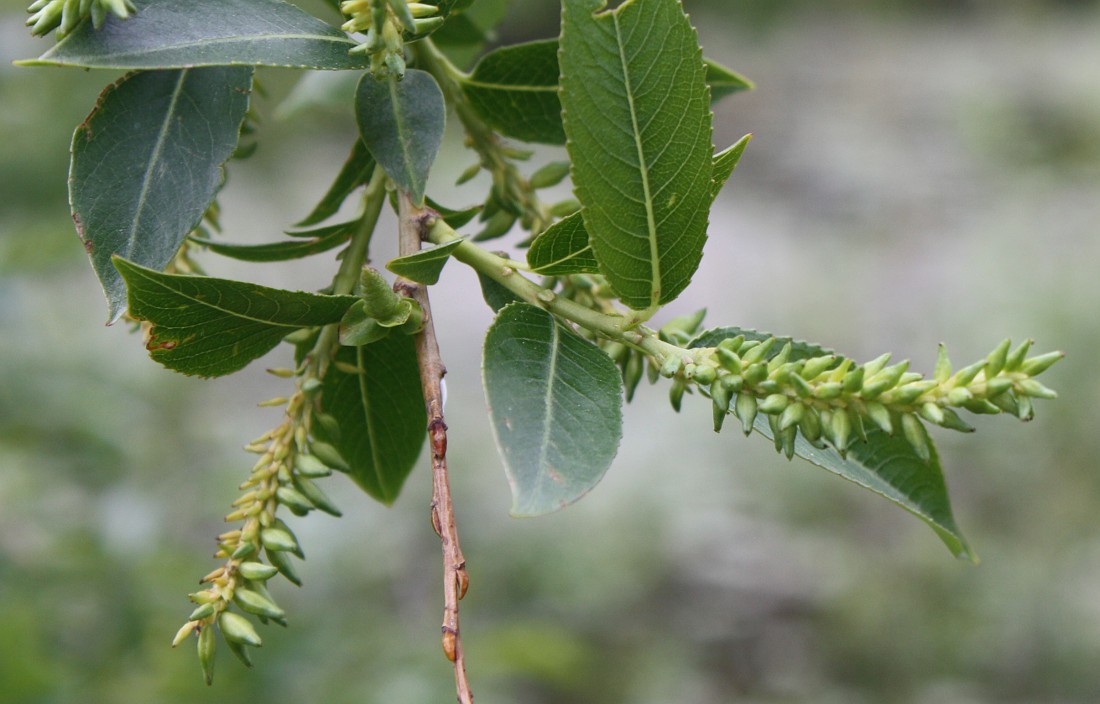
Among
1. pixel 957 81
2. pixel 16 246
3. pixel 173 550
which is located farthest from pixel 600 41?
pixel 957 81

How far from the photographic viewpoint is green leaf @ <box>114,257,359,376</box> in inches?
26.5

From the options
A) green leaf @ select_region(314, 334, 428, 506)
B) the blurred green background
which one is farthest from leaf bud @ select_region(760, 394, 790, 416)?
the blurred green background

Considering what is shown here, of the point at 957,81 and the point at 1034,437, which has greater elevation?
the point at 957,81

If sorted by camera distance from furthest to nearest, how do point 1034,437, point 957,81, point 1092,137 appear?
point 957,81 → point 1092,137 → point 1034,437

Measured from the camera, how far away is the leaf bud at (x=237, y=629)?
2.46 ft

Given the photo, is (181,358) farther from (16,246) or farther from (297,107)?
(16,246)

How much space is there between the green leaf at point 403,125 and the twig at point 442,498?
6 centimetres

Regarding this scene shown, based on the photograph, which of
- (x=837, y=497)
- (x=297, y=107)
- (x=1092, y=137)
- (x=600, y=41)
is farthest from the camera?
(x=1092, y=137)

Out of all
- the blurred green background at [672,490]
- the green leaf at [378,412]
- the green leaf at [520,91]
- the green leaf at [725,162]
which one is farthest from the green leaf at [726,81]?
the blurred green background at [672,490]

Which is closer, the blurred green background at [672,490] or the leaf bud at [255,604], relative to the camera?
the leaf bud at [255,604]

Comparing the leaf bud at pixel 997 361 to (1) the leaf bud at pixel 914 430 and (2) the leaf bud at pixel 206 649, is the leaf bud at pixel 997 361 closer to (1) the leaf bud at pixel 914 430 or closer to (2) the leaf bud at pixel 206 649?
(1) the leaf bud at pixel 914 430

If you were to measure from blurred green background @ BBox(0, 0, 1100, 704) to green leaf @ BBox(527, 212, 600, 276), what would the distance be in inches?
26.2

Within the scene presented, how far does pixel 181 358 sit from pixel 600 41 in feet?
1.20

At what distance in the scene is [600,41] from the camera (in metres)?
0.68
